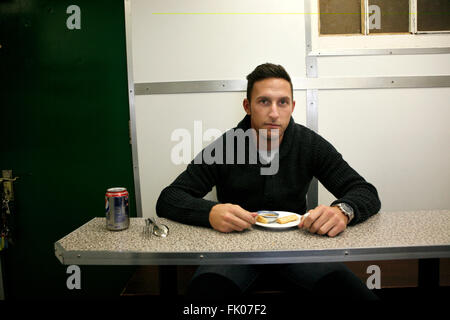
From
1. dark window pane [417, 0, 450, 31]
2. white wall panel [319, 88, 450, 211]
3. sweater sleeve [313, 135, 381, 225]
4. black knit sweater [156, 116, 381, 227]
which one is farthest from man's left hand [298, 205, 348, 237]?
dark window pane [417, 0, 450, 31]

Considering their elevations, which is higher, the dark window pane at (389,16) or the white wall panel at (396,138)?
the dark window pane at (389,16)

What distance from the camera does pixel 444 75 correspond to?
1.82 metres

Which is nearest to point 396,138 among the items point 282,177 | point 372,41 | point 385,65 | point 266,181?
point 385,65

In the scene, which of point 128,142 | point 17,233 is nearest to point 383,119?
point 128,142

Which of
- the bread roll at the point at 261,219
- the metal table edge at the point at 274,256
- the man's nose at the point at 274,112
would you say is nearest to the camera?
the metal table edge at the point at 274,256

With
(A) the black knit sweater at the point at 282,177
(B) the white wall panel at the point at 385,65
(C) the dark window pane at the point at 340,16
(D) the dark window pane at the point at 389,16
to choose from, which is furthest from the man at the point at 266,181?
(D) the dark window pane at the point at 389,16

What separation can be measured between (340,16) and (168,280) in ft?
6.06

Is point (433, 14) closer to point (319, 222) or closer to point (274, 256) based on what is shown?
point (319, 222)

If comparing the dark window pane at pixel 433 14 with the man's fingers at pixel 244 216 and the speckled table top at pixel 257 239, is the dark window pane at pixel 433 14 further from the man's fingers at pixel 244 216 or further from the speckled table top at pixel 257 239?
the man's fingers at pixel 244 216

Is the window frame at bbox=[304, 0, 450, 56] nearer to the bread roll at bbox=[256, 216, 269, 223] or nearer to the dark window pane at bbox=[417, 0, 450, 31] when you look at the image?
the dark window pane at bbox=[417, 0, 450, 31]

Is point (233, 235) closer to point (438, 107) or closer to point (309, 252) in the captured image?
point (309, 252)

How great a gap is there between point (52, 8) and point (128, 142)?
1.03 m

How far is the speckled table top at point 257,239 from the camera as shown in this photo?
88 centimetres

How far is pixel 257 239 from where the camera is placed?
96 centimetres
